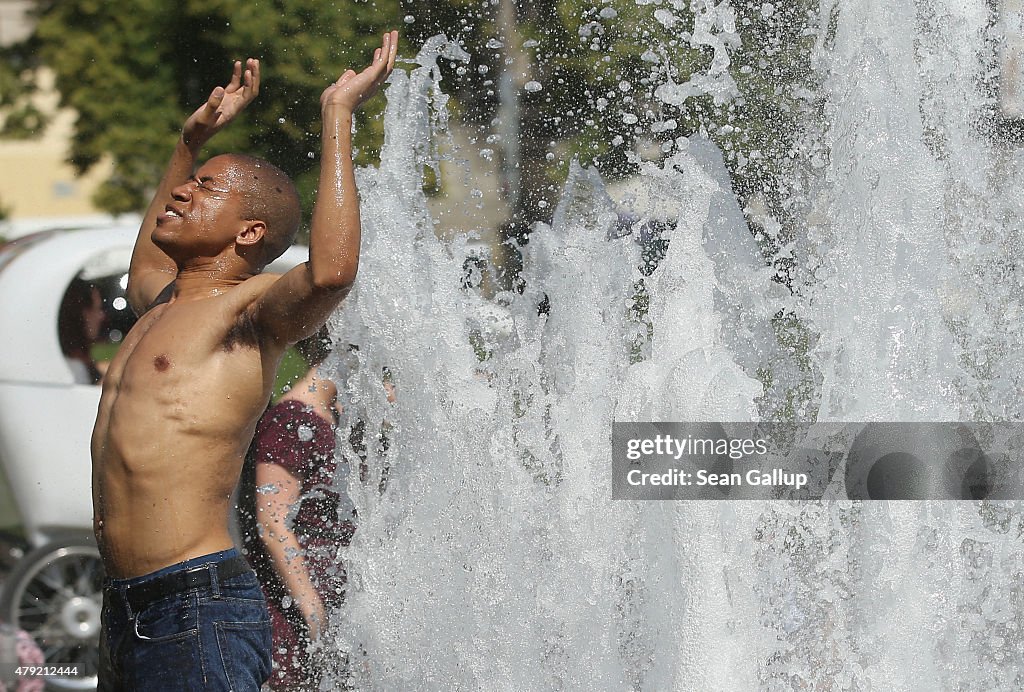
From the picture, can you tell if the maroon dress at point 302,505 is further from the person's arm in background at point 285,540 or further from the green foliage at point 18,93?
the green foliage at point 18,93

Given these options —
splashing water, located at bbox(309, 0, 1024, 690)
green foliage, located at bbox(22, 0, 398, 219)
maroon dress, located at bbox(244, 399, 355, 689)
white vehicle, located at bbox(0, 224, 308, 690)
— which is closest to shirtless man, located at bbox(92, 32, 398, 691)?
splashing water, located at bbox(309, 0, 1024, 690)

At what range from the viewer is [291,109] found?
19.6ft

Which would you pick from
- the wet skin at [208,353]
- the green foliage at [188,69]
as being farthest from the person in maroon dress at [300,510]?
the green foliage at [188,69]

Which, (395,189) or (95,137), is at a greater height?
(95,137)

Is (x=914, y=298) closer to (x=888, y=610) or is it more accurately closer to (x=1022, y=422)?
(x=1022, y=422)

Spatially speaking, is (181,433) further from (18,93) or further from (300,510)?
(18,93)

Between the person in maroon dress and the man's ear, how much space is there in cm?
70

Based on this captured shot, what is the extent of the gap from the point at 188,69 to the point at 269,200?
5442 mm

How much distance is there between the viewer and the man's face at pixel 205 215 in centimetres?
203

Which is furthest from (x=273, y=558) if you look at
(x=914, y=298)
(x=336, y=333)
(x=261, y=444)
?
(x=914, y=298)

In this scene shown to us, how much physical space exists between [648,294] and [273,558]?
3.61 ft

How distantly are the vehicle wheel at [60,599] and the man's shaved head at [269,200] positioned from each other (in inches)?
73.9

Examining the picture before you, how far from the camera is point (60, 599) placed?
141 inches

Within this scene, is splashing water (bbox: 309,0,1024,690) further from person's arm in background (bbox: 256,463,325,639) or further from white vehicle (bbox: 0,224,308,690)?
white vehicle (bbox: 0,224,308,690)
